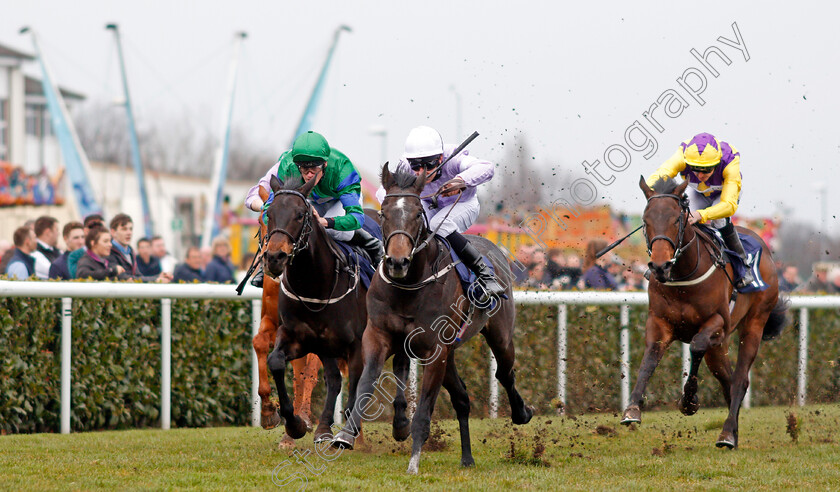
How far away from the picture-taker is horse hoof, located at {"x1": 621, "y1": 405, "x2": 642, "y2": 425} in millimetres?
6004

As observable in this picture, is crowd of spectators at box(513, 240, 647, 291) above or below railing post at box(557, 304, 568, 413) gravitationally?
above

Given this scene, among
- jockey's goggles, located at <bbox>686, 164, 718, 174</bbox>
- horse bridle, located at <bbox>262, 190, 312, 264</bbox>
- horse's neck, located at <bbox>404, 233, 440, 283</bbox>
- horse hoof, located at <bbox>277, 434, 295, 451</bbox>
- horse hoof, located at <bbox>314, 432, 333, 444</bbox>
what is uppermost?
jockey's goggles, located at <bbox>686, 164, 718, 174</bbox>

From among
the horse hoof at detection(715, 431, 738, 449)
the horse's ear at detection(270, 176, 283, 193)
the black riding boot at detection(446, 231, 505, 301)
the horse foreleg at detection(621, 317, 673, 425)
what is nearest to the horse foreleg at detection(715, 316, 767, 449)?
the horse hoof at detection(715, 431, 738, 449)

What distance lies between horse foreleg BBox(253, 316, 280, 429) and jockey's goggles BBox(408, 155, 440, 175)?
55.3 inches

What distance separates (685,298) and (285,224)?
2.76 metres

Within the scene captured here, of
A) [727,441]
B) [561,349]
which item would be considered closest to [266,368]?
[727,441]

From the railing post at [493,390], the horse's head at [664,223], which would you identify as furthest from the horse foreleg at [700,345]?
the railing post at [493,390]

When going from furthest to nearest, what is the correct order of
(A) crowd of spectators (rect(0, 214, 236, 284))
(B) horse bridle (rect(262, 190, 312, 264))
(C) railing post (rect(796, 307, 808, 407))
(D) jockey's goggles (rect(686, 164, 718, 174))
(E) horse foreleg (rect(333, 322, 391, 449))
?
(C) railing post (rect(796, 307, 808, 407)) → (A) crowd of spectators (rect(0, 214, 236, 284)) → (D) jockey's goggles (rect(686, 164, 718, 174)) → (B) horse bridle (rect(262, 190, 312, 264)) → (E) horse foreleg (rect(333, 322, 391, 449))

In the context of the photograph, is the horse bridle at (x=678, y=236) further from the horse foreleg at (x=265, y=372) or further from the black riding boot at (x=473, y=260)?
the horse foreleg at (x=265, y=372)

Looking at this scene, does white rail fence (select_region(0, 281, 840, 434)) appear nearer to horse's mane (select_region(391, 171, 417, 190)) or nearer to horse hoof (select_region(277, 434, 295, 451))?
horse hoof (select_region(277, 434, 295, 451))

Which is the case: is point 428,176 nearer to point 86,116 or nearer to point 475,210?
point 475,210

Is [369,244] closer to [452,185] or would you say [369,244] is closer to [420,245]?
[452,185]

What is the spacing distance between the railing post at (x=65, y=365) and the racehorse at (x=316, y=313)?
186 cm

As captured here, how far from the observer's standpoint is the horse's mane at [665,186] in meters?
6.55
